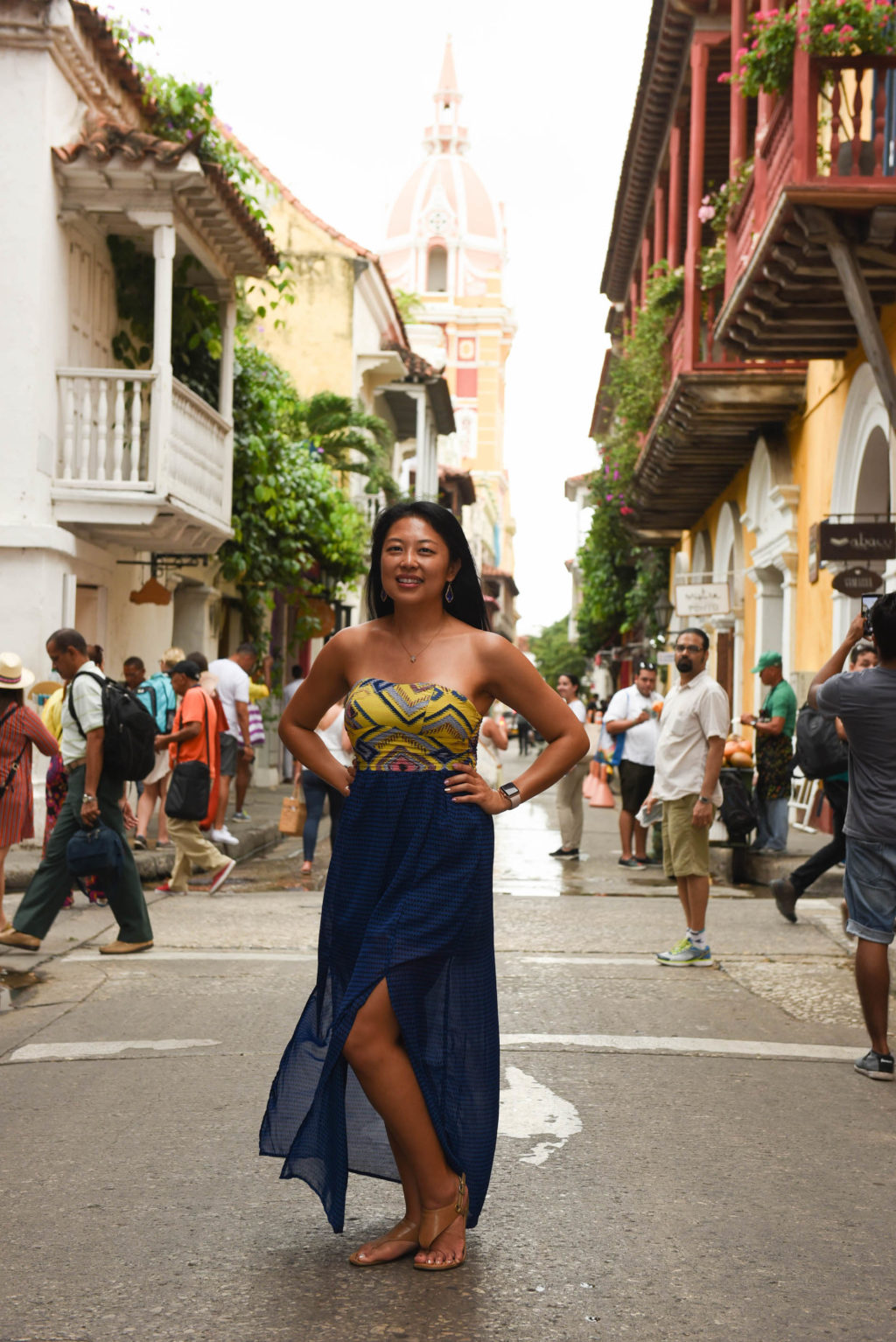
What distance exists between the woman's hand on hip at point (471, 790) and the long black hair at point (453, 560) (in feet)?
1.64

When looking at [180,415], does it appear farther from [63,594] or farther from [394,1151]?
[394,1151]

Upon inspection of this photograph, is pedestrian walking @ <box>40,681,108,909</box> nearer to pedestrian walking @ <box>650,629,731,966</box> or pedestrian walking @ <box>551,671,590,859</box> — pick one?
pedestrian walking @ <box>650,629,731,966</box>

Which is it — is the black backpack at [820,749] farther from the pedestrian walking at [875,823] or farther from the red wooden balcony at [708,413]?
the red wooden balcony at [708,413]

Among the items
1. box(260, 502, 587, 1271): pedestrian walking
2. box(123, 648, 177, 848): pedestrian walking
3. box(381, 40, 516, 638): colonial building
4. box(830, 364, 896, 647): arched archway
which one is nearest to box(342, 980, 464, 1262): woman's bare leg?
box(260, 502, 587, 1271): pedestrian walking

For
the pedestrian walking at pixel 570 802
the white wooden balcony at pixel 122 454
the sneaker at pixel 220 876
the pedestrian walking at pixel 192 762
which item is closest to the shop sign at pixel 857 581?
the pedestrian walking at pixel 570 802

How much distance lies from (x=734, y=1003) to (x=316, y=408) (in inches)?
753

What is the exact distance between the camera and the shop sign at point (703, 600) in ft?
62.1

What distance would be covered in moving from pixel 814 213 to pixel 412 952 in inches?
336

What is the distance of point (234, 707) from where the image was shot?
1620 centimetres

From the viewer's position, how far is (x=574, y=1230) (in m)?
4.23

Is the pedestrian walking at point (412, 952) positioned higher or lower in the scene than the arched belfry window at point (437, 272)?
lower

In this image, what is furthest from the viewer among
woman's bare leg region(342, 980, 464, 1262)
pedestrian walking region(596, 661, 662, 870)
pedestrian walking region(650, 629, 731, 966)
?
pedestrian walking region(596, 661, 662, 870)

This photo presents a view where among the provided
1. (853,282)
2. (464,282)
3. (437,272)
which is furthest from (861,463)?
(437,272)

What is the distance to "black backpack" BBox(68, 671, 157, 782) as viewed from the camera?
8852 mm
